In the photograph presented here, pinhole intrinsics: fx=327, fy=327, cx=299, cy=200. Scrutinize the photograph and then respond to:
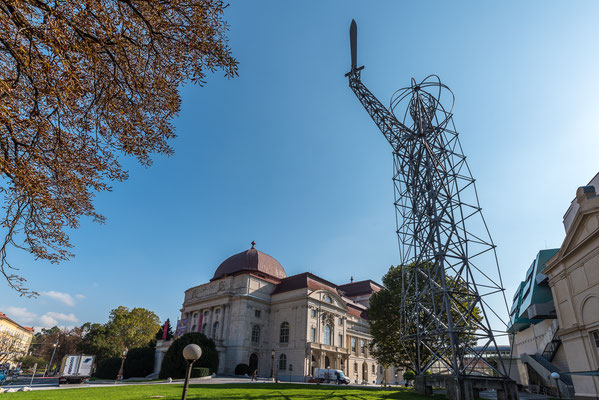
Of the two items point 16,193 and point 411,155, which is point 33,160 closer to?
point 16,193

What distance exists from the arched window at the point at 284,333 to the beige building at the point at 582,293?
35258 mm

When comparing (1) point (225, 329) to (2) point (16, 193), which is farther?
(1) point (225, 329)

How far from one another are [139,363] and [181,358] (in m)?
19.5

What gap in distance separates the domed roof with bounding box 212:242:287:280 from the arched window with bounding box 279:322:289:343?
10.8 meters

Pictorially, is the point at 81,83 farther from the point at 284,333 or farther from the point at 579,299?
the point at 284,333

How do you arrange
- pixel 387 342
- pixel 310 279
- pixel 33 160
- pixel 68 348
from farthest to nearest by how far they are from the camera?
pixel 68 348 < pixel 310 279 < pixel 387 342 < pixel 33 160

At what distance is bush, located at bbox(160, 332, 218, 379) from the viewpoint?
3747 centimetres

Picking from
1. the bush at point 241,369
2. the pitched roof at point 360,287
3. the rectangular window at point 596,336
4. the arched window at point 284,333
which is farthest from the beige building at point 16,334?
the rectangular window at point 596,336

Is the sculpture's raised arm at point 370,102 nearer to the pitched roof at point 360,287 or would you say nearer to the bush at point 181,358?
the bush at point 181,358

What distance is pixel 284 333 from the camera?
51219mm

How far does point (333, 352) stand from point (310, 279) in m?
11.7

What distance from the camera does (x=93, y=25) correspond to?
6.02 meters

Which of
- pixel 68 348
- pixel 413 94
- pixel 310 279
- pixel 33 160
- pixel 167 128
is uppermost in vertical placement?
pixel 413 94

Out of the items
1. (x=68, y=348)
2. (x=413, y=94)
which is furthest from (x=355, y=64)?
(x=68, y=348)
